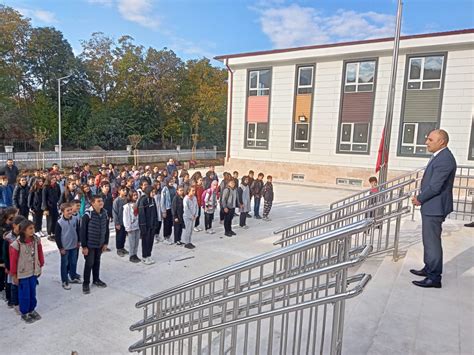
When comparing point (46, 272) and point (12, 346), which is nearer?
point (12, 346)

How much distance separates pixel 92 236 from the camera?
19.0ft

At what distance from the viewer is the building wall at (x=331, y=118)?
53.4 feet

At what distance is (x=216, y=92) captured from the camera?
4094 centimetres

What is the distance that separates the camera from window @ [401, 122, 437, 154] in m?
17.3

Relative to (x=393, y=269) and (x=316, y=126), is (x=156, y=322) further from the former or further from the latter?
(x=316, y=126)

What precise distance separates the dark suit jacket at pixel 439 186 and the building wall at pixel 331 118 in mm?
15072

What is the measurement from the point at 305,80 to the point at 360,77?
321cm

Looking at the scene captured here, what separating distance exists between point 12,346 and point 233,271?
144 inches

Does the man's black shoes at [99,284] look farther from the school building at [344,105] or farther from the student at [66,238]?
the school building at [344,105]

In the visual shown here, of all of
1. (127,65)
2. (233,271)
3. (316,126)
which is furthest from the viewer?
(127,65)

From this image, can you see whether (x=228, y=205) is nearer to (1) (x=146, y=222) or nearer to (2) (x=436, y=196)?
(1) (x=146, y=222)

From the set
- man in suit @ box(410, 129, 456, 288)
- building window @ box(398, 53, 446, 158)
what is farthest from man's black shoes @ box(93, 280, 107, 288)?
building window @ box(398, 53, 446, 158)

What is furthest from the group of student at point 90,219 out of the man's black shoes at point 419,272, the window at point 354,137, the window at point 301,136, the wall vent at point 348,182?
the window at point 301,136

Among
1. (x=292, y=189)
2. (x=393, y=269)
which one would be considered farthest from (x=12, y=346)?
(x=292, y=189)
